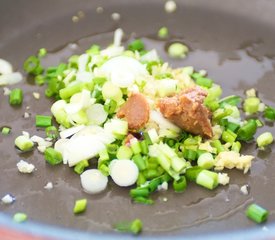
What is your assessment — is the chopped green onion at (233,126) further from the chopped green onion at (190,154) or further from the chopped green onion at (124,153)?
the chopped green onion at (124,153)

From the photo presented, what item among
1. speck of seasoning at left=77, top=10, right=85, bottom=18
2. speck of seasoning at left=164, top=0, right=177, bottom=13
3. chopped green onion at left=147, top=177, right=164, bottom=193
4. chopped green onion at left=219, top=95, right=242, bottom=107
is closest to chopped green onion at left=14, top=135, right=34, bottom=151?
chopped green onion at left=147, top=177, right=164, bottom=193

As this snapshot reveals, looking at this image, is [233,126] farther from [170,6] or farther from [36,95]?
[170,6]

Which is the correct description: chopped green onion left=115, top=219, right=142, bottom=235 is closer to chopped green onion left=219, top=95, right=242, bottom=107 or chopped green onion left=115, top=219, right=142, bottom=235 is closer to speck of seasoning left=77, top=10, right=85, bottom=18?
chopped green onion left=219, top=95, right=242, bottom=107

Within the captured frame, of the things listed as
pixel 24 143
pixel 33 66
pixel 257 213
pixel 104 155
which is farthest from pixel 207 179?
pixel 33 66

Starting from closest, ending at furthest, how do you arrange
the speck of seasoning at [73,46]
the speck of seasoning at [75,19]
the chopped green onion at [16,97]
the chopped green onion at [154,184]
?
the chopped green onion at [154,184] → the chopped green onion at [16,97] → the speck of seasoning at [73,46] → the speck of seasoning at [75,19]

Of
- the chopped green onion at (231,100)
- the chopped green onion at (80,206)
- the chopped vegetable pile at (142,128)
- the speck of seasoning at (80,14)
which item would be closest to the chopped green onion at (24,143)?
the chopped vegetable pile at (142,128)
